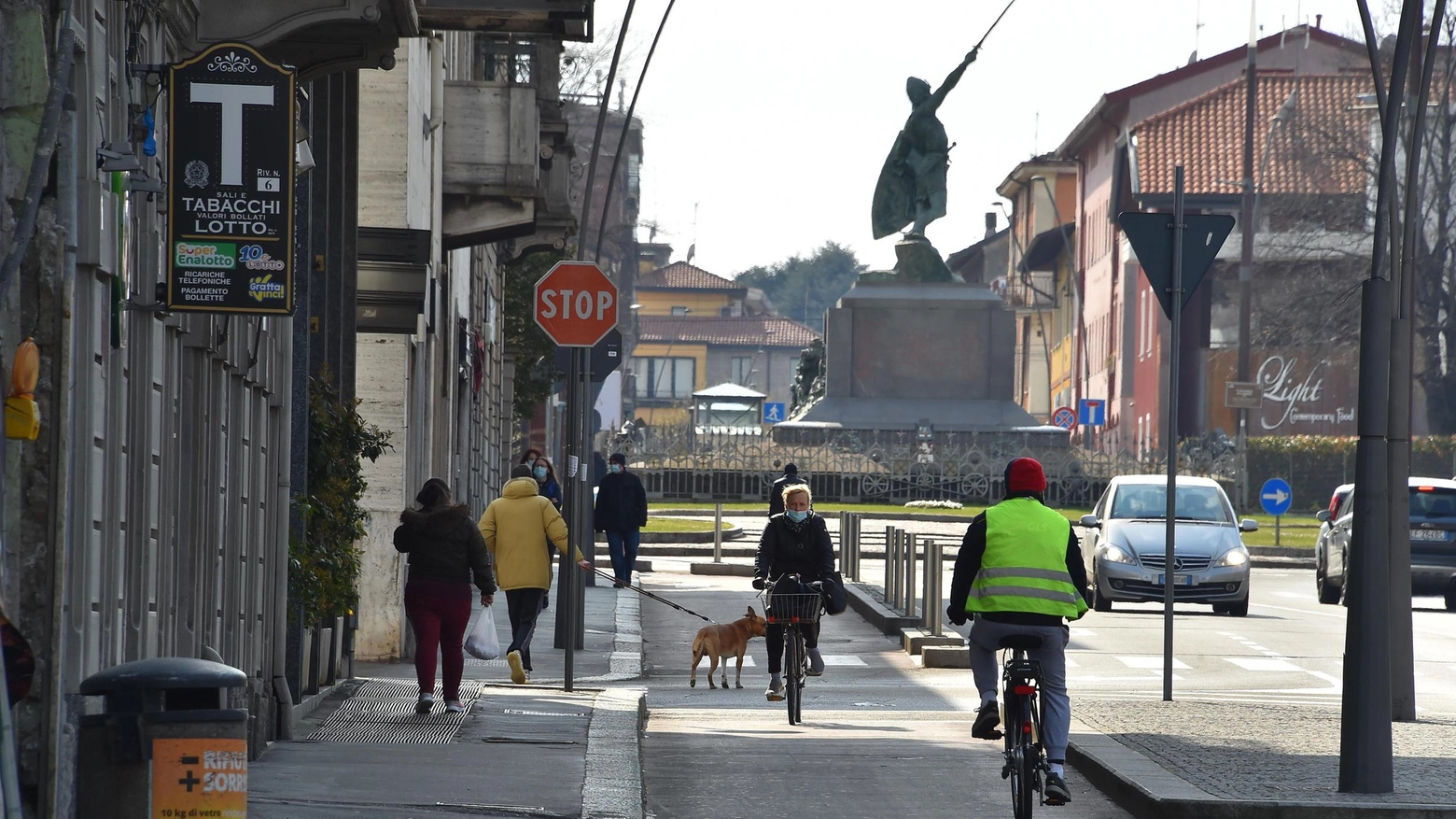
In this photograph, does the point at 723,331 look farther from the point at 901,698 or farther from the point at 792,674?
the point at 792,674

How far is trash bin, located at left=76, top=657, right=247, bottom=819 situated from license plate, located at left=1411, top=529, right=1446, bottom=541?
83.7 ft

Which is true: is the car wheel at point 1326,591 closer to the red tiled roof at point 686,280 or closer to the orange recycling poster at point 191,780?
the orange recycling poster at point 191,780

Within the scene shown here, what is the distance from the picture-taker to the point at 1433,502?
30875mm

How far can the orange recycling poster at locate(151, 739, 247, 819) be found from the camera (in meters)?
6.66

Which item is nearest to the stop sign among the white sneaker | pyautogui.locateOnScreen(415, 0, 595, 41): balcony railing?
the white sneaker

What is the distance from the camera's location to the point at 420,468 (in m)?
21.9

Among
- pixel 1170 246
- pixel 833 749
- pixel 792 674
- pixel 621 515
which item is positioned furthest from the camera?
pixel 621 515

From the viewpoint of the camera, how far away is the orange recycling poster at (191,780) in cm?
666

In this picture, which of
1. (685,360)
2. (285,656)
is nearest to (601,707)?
(285,656)

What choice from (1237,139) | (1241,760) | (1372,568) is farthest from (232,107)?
(1237,139)

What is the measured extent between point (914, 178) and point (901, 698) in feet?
131

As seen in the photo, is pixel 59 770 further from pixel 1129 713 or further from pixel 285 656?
pixel 1129 713

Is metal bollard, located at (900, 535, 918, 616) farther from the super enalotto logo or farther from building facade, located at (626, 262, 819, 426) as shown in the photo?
building facade, located at (626, 262, 819, 426)

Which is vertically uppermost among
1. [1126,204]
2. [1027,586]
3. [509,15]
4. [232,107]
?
[1126,204]
